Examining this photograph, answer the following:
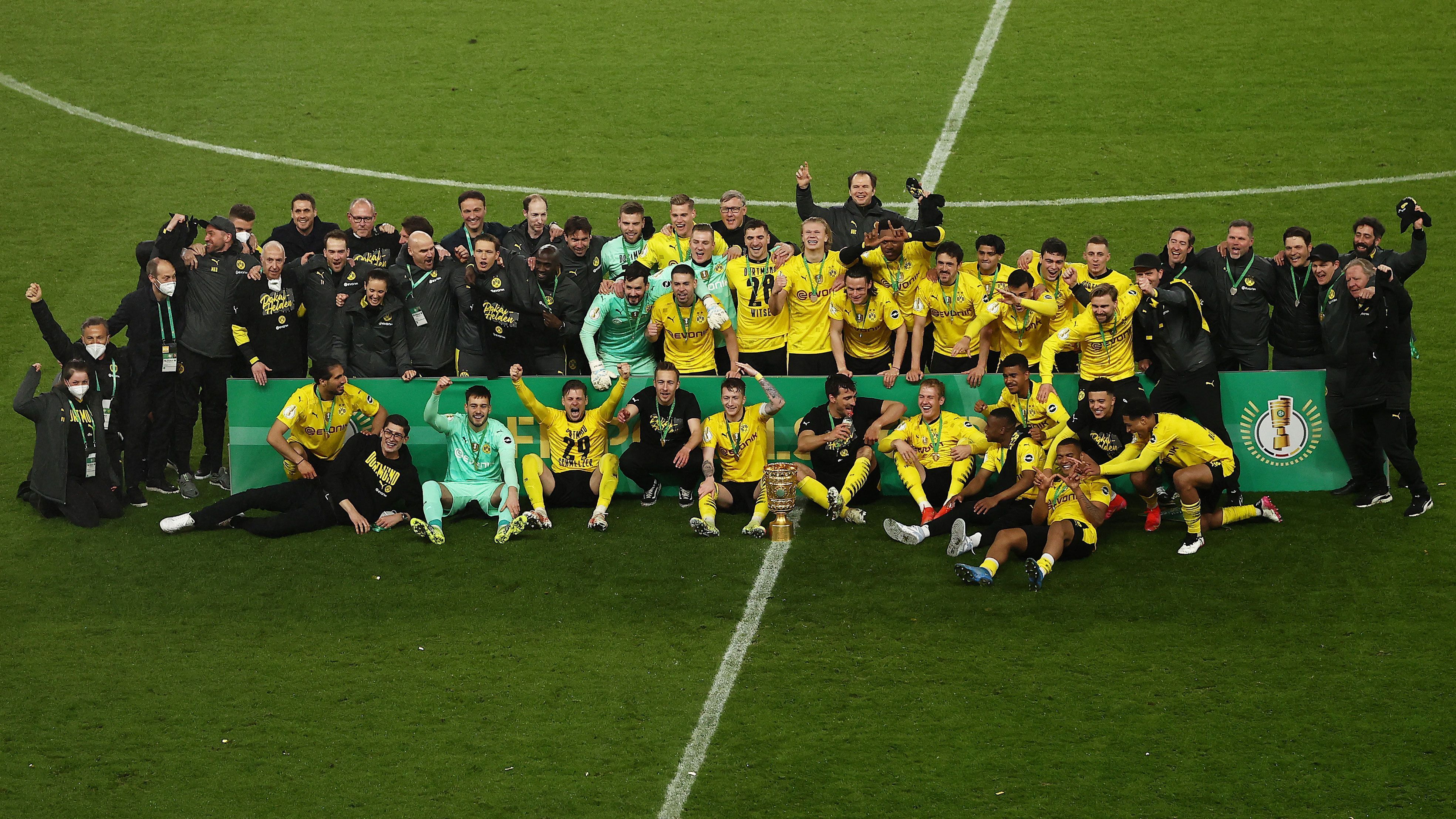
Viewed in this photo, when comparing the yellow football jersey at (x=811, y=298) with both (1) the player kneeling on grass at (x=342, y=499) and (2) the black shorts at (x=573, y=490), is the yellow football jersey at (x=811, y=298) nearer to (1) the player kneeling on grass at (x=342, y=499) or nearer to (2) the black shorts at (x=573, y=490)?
(2) the black shorts at (x=573, y=490)

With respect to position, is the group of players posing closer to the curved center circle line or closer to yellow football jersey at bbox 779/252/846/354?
yellow football jersey at bbox 779/252/846/354

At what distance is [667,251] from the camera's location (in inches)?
525

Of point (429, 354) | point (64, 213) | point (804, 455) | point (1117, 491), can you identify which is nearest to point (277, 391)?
point (429, 354)

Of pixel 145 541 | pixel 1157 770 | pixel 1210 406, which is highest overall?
pixel 1210 406

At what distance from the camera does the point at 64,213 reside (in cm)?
1938

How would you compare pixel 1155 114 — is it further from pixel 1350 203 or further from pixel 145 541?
pixel 145 541

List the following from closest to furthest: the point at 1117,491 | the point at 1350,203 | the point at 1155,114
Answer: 1. the point at 1117,491
2. the point at 1350,203
3. the point at 1155,114

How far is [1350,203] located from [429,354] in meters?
12.0

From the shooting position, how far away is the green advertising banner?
12242mm

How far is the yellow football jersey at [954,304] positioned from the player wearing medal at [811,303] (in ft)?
2.41

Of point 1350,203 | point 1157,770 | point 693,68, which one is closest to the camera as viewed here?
point 1157,770

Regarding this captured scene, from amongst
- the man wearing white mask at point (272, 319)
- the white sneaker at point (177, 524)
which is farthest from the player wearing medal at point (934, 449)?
the white sneaker at point (177, 524)

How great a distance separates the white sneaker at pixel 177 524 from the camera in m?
12.2

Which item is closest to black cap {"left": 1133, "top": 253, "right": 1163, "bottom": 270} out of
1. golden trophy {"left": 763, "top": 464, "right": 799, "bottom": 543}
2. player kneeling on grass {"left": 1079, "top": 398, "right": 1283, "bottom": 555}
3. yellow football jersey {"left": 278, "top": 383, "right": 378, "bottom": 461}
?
player kneeling on grass {"left": 1079, "top": 398, "right": 1283, "bottom": 555}
